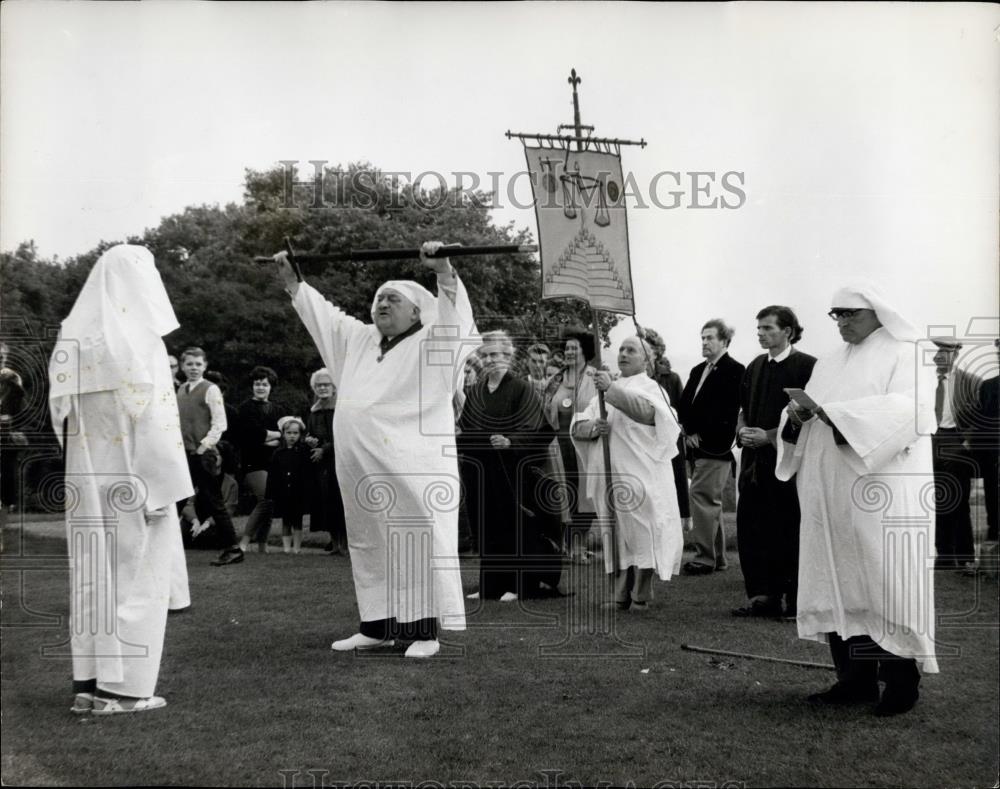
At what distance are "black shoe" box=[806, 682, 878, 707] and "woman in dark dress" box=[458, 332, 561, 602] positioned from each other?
2.84m

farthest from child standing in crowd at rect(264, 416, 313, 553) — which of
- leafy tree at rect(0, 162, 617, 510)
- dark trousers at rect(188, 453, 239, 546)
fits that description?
dark trousers at rect(188, 453, 239, 546)

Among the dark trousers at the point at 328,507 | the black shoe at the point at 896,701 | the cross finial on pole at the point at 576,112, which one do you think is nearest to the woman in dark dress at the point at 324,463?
the dark trousers at the point at 328,507

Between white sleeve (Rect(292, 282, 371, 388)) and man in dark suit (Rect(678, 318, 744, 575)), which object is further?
man in dark suit (Rect(678, 318, 744, 575))

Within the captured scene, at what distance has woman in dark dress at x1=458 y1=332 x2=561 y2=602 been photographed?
749cm

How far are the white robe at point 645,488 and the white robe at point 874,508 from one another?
179cm

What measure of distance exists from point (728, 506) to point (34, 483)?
564 centimetres

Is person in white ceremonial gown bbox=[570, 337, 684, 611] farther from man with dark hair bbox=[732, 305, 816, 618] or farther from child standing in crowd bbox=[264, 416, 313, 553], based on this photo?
child standing in crowd bbox=[264, 416, 313, 553]

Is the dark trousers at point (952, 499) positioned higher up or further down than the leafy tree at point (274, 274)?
further down

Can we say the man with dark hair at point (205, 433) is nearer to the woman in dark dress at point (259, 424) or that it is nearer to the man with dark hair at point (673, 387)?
the woman in dark dress at point (259, 424)

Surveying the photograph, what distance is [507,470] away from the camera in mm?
7676

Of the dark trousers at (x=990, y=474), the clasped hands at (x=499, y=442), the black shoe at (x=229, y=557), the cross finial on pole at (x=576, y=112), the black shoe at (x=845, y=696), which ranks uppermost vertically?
the cross finial on pole at (x=576, y=112)

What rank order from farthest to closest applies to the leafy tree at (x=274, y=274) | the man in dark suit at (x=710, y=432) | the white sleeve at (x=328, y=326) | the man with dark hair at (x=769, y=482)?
the man in dark suit at (x=710, y=432) → the man with dark hair at (x=769, y=482) → the white sleeve at (x=328, y=326) → the leafy tree at (x=274, y=274)

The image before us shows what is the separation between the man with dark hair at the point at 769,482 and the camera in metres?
6.57

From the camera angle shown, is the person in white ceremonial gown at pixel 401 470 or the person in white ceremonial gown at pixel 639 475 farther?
the person in white ceremonial gown at pixel 639 475
